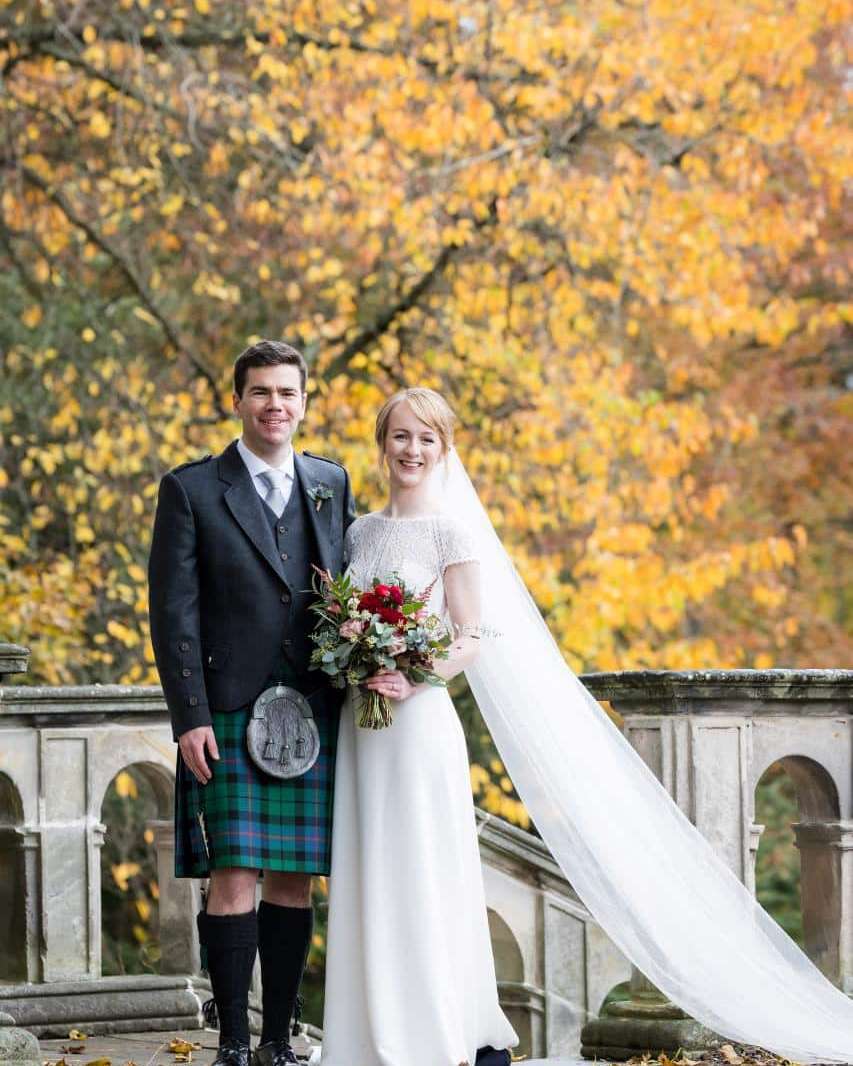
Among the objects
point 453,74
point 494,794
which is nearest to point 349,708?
point 494,794

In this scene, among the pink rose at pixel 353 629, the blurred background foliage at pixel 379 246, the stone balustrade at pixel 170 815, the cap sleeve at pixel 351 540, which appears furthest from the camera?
the blurred background foliage at pixel 379 246

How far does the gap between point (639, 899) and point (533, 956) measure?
1.97 m

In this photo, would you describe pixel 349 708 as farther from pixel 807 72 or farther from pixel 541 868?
pixel 807 72

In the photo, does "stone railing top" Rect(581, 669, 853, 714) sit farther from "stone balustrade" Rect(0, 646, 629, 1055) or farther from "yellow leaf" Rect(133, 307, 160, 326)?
"yellow leaf" Rect(133, 307, 160, 326)

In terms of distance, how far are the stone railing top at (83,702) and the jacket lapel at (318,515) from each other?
1.25m

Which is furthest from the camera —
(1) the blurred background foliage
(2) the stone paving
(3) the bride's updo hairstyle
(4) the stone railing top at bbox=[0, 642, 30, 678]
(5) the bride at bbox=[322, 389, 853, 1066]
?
(1) the blurred background foliage

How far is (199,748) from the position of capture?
430 cm

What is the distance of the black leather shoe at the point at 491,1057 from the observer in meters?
4.44

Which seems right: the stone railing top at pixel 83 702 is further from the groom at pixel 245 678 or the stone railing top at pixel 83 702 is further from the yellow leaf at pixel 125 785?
the yellow leaf at pixel 125 785

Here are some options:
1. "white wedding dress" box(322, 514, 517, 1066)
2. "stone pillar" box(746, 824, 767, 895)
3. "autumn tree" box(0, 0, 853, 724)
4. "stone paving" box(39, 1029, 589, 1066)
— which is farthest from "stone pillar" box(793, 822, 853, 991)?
"autumn tree" box(0, 0, 853, 724)

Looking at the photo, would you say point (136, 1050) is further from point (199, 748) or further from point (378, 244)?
point (378, 244)

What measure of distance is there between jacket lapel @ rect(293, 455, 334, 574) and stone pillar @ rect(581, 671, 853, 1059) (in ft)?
3.36

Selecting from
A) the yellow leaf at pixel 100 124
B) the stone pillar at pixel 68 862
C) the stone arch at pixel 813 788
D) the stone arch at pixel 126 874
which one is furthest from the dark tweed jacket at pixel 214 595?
the yellow leaf at pixel 100 124

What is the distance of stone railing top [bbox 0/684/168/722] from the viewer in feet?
18.1
